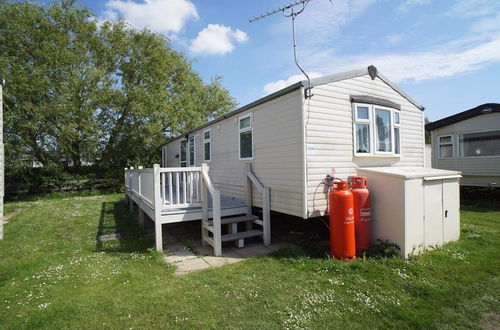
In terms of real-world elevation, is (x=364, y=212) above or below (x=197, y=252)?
above

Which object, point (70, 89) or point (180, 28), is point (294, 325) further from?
point (70, 89)

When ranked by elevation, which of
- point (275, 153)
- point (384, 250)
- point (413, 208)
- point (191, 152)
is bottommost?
point (384, 250)

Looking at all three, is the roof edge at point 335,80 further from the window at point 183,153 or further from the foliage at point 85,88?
the foliage at point 85,88

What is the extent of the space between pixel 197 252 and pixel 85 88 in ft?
49.5

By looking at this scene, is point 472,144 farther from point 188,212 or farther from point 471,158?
point 188,212

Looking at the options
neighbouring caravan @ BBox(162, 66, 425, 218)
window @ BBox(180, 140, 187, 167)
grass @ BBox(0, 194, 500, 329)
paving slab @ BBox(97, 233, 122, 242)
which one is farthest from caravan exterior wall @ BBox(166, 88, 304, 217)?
window @ BBox(180, 140, 187, 167)

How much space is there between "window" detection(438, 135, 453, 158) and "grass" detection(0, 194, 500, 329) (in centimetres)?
788

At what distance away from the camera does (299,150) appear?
511 cm

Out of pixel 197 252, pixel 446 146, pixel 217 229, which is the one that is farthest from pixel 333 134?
pixel 446 146

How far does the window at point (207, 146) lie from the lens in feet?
30.8

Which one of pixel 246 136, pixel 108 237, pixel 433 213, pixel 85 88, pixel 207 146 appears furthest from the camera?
pixel 85 88

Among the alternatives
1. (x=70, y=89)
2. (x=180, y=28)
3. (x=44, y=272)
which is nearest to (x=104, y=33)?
(x=70, y=89)

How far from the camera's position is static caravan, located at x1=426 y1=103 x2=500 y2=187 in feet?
34.2

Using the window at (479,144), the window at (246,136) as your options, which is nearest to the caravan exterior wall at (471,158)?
the window at (479,144)
